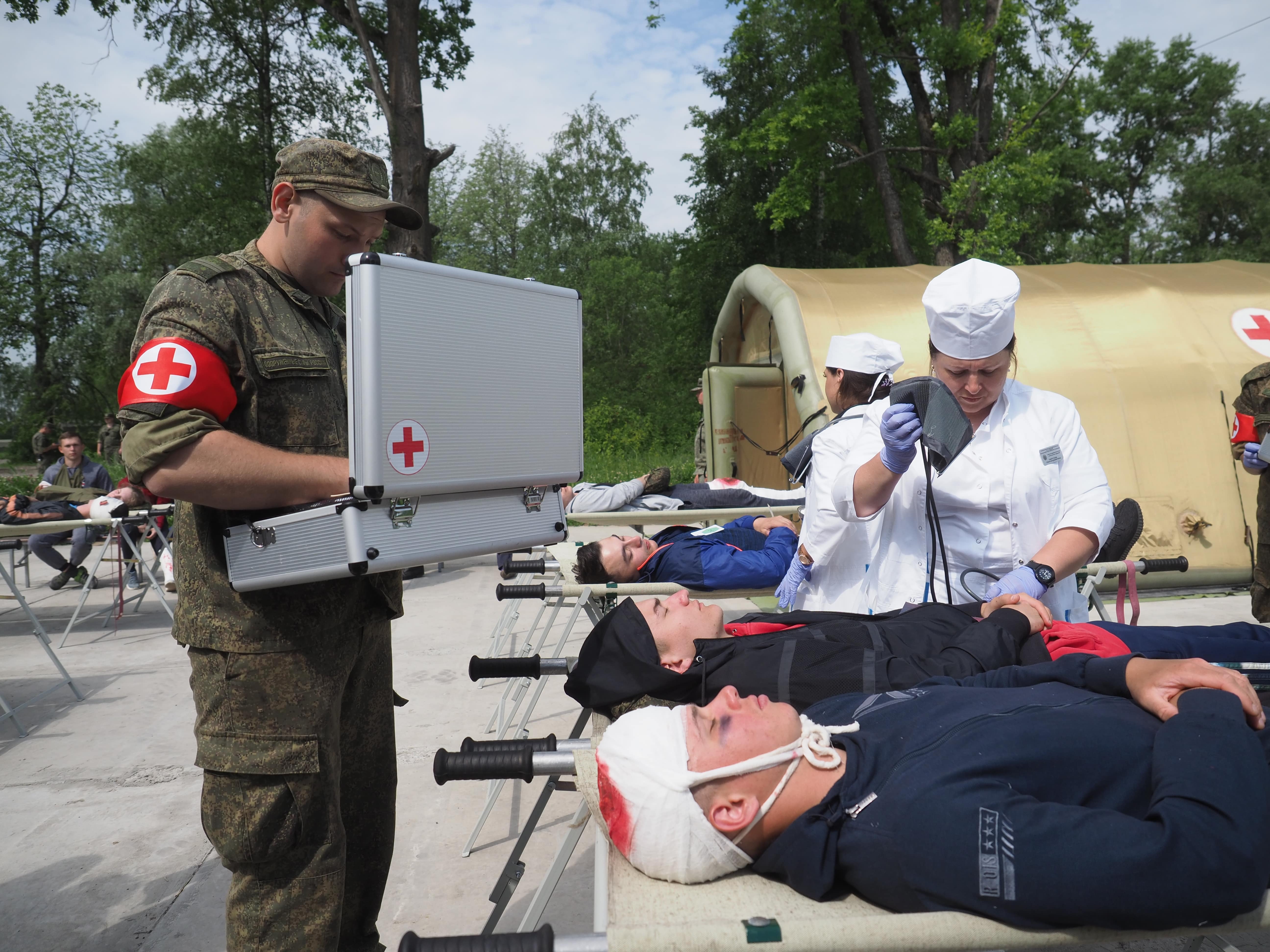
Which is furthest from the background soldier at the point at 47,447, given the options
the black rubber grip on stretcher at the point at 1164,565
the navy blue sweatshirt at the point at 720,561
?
the black rubber grip on stretcher at the point at 1164,565

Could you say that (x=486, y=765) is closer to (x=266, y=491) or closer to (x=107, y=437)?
(x=266, y=491)

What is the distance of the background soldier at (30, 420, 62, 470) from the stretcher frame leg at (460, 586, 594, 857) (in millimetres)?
8711

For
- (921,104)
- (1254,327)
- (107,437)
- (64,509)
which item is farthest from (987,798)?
(107,437)

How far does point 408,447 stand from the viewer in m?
1.68

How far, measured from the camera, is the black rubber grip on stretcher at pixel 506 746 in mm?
1561

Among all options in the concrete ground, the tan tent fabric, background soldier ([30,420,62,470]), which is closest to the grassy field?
the tan tent fabric

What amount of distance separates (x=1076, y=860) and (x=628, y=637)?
1303 millimetres

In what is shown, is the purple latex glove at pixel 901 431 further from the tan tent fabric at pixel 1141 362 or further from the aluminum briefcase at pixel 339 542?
the tan tent fabric at pixel 1141 362

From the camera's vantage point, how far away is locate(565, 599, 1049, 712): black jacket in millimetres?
2061

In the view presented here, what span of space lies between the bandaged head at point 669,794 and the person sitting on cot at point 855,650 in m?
0.56

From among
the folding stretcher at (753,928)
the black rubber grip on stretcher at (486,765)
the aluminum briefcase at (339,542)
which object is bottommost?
the folding stretcher at (753,928)

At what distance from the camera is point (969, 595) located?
2.53 metres

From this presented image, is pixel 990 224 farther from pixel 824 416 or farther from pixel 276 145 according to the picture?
pixel 276 145

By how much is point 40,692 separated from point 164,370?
501 cm
